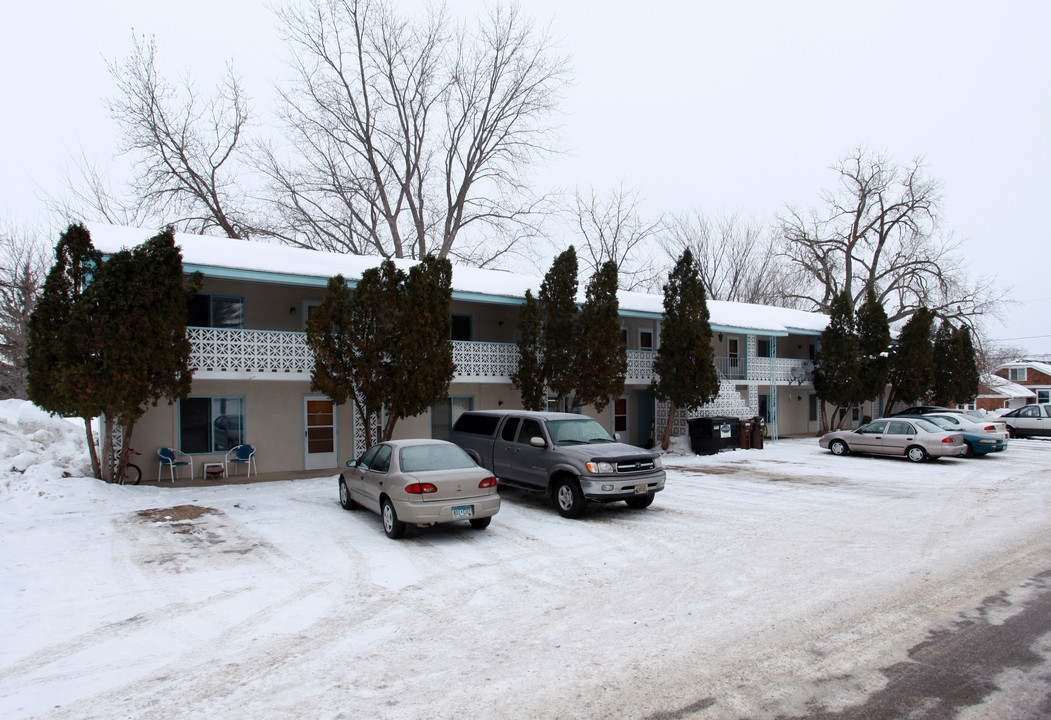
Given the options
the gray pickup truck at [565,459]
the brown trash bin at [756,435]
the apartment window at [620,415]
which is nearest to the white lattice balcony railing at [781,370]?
the brown trash bin at [756,435]

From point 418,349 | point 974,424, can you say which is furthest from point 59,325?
point 974,424

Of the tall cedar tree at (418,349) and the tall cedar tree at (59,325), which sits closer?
the tall cedar tree at (59,325)

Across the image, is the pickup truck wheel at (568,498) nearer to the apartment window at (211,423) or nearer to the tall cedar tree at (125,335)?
the tall cedar tree at (125,335)

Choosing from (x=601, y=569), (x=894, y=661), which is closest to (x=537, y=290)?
(x=601, y=569)

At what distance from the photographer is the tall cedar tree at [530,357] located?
19.7m

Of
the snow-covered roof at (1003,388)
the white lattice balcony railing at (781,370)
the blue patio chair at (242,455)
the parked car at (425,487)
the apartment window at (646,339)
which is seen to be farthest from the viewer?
the snow-covered roof at (1003,388)

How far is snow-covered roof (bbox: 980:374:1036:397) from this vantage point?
186ft

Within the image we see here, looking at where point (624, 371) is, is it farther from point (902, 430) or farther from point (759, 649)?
point (759, 649)

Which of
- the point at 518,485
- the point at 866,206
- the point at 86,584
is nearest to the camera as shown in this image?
the point at 86,584

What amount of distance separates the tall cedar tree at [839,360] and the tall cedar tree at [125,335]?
25642 mm

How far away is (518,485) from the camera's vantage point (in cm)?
1300

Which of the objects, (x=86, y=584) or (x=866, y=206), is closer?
(x=86, y=584)

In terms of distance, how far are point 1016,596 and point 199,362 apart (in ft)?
48.6

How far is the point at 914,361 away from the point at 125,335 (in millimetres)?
30996
